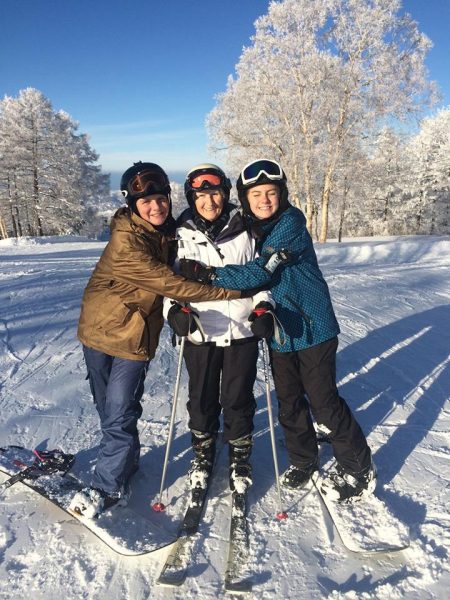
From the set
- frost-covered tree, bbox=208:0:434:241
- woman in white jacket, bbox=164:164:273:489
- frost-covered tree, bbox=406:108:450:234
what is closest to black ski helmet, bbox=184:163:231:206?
woman in white jacket, bbox=164:164:273:489

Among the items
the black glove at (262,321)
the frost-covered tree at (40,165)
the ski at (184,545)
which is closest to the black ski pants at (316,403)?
the black glove at (262,321)

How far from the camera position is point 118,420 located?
274 cm

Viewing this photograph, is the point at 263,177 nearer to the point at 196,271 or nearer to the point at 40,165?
the point at 196,271

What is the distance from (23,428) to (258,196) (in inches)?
115

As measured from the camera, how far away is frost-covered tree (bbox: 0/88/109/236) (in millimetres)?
25812

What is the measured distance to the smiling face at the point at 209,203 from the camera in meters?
2.71

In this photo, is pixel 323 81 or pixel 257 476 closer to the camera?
pixel 257 476

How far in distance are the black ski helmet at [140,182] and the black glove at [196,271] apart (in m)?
0.50

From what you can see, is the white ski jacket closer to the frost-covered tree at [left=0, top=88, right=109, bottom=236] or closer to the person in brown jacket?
the person in brown jacket

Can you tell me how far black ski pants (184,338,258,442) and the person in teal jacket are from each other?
22cm

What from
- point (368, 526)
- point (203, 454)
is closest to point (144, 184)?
point (203, 454)

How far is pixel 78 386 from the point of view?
4496 mm

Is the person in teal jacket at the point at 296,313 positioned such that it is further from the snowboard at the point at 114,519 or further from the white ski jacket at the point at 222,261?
the snowboard at the point at 114,519

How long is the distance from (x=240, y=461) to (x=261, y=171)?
6.72 ft
